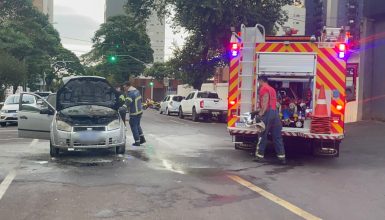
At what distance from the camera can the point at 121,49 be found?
67562mm

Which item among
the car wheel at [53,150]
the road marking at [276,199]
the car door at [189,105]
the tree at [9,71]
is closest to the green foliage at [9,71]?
the tree at [9,71]

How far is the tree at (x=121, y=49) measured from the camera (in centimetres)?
6775

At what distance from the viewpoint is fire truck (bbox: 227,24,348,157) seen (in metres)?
10.5

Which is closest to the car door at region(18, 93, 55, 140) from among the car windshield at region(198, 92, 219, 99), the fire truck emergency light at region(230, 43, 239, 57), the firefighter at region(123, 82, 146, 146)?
the firefighter at region(123, 82, 146, 146)

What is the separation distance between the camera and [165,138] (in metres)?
15.9

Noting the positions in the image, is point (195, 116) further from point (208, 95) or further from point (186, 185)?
point (186, 185)

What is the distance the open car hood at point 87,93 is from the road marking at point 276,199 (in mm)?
4748

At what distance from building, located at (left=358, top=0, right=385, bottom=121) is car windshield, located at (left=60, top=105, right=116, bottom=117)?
12.0 m

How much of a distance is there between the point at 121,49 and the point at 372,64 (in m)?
51.1

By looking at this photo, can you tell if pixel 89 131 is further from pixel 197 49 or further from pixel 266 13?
pixel 197 49

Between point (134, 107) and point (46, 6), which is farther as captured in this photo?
point (46, 6)

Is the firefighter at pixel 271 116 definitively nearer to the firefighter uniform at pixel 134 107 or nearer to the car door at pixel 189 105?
the firefighter uniform at pixel 134 107

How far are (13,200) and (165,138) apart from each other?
9324mm

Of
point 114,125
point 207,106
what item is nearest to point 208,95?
point 207,106
